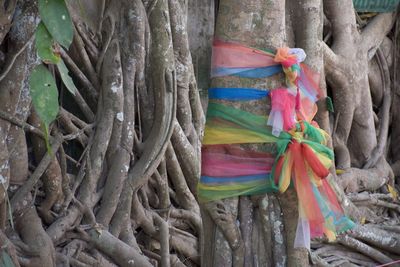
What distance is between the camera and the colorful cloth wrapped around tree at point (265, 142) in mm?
3730

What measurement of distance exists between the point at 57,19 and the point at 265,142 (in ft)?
4.51

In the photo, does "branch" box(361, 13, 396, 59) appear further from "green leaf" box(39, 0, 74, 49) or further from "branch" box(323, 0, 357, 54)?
"green leaf" box(39, 0, 74, 49)

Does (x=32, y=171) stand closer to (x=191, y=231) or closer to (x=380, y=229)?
(x=191, y=231)

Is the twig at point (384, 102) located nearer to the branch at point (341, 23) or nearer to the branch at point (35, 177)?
the branch at point (341, 23)

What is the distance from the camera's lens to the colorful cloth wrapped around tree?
3730 millimetres

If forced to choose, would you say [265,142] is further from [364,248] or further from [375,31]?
[375,31]

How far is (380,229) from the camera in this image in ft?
19.7

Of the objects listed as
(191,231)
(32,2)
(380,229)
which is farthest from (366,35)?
Result: (32,2)

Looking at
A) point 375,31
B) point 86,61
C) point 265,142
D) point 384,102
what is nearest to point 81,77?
point 86,61

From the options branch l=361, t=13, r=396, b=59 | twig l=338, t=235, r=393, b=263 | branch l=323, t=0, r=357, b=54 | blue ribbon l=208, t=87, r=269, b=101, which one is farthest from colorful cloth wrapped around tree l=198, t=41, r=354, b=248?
branch l=361, t=13, r=396, b=59

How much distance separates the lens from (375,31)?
684cm

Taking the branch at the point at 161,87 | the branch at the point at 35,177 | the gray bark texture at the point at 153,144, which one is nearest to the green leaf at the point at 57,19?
the gray bark texture at the point at 153,144

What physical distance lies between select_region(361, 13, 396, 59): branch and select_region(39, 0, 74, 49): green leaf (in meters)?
4.29

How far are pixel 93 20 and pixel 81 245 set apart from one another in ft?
3.80
